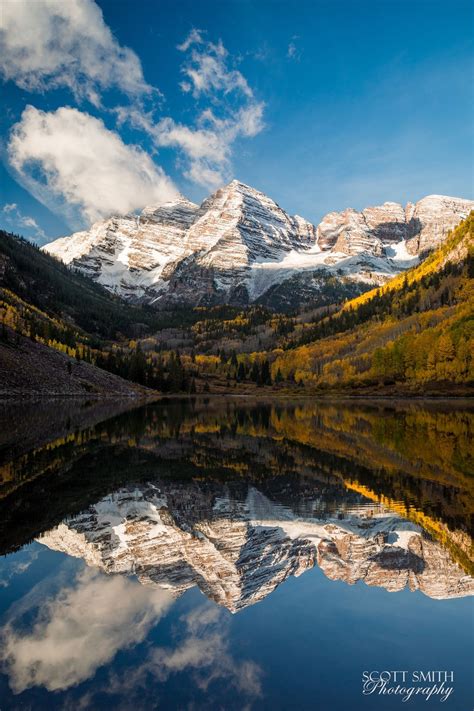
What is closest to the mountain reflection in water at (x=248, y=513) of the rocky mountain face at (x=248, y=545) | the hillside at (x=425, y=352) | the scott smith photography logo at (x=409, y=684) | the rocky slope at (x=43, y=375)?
the rocky mountain face at (x=248, y=545)

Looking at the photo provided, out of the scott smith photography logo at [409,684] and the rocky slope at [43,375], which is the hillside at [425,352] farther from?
the scott smith photography logo at [409,684]

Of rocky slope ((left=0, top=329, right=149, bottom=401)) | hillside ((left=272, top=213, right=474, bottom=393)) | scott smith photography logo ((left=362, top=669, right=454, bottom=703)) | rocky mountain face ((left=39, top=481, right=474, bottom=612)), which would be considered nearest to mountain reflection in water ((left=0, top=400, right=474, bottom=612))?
rocky mountain face ((left=39, top=481, right=474, bottom=612))

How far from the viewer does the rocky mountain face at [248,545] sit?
12.3 metres

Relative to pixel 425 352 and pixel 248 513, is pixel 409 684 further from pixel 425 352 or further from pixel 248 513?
pixel 425 352

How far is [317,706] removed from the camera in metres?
7.27

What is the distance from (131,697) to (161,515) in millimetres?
11520

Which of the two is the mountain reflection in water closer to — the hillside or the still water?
the still water

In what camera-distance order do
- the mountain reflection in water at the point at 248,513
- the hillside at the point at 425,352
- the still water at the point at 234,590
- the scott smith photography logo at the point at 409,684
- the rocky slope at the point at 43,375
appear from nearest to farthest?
1. the scott smith photography logo at the point at 409,684
2. the still water at the point at 234,590
3. the mountain reflection in water at the point at 248,513
4. the rocky slope at the point at 43,375
5. the hillside at the point at 425,352

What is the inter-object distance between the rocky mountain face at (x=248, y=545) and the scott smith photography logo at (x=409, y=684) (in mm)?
3560

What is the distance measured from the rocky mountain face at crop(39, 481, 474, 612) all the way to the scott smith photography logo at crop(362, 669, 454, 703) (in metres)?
3.56

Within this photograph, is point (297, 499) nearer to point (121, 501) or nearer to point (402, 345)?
point (121, 501)

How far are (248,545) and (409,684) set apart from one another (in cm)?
776

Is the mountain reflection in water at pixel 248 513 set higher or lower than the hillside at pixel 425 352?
lower

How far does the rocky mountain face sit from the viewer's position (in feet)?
40.3
